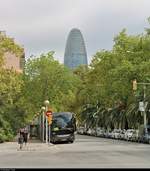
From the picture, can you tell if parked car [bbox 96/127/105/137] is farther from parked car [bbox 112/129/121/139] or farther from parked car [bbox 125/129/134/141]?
parked car [bbox 125/129/134/141]

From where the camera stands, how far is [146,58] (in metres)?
79.8

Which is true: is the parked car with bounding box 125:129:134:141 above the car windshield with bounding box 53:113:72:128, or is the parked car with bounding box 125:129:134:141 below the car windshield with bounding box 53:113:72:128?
below

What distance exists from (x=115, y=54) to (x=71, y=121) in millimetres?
27828

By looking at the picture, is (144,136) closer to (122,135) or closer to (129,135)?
(129,135)

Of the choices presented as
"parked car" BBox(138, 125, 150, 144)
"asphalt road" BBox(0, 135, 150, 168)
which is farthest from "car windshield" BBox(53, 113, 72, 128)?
"asphalt road" BBox(0, 135, 150, 168)

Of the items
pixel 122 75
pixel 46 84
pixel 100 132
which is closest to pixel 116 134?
pixel 122 75

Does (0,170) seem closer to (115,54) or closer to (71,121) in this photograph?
(71,121)

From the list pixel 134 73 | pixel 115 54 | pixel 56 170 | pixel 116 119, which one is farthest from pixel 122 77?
pixel 56 170

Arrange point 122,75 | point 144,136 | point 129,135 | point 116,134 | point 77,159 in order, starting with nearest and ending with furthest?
point 77,159 < point 144,136 < point 129,135 < point 122,75 < point 116,134

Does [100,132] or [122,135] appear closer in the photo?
[122,135]

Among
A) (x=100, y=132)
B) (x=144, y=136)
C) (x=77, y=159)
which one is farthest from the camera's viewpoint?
(x=100, y=132)

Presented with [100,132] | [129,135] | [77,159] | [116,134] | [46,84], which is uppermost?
[46,84]

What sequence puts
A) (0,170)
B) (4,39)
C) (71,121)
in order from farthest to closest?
(71,121) → (4,39) → (0,170)

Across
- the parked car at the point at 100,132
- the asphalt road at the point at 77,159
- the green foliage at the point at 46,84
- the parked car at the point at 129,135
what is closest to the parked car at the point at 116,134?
the parked car at the point at 129,135
